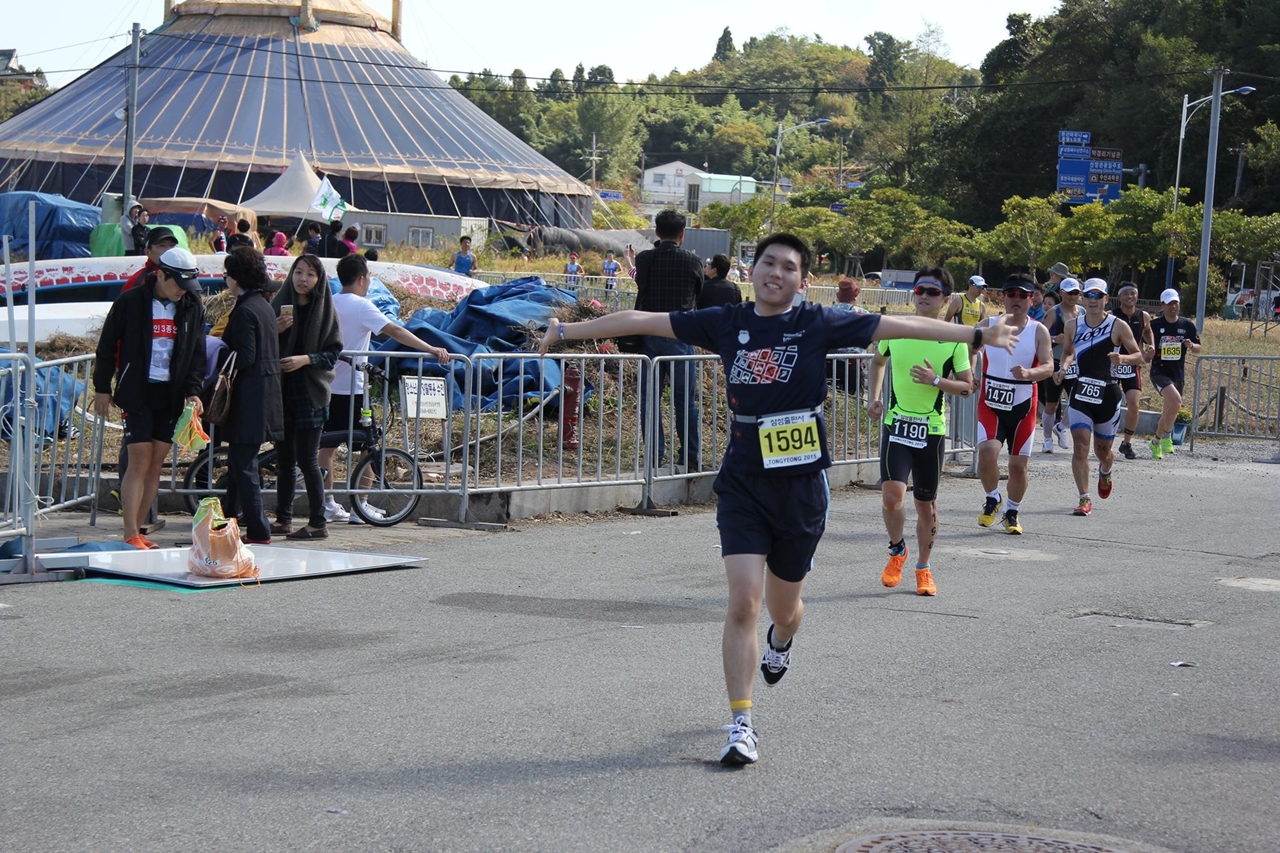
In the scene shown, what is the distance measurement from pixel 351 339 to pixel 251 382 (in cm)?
145

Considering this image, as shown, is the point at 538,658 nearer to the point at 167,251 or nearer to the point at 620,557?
the point at 620,557

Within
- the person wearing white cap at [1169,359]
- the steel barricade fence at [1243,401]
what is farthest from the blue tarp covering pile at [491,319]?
the steel barricade fence at [1243,401]

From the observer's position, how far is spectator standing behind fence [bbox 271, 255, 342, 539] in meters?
10.2

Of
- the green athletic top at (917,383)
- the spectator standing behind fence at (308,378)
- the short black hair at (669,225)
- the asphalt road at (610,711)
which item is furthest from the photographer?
the short black hair at (669,225)

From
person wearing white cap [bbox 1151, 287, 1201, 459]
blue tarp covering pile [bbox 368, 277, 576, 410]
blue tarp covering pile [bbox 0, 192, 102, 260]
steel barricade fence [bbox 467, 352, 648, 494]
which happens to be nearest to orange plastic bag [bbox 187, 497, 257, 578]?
steel barricade fence [bbox 467, 352, 648, 494]

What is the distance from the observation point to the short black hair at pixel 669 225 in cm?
1270

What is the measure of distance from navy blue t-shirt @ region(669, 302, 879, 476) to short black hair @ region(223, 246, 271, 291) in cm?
482

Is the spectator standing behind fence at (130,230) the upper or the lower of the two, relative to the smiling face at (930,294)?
upper

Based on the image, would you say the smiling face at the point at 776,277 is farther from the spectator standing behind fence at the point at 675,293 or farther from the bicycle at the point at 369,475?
the spectator standing behind fence at the point at 675,293

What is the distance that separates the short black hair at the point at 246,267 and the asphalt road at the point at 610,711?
218cm

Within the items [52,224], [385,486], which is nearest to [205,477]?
[385,486]

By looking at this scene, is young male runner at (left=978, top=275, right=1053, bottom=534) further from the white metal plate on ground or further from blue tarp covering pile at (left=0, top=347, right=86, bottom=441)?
blue tarp covering pile at (left=0, top=347, right=86, bottom=441)

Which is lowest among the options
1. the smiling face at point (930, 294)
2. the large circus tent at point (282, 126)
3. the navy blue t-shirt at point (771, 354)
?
the navy blue t-shirt at point (771, 354)

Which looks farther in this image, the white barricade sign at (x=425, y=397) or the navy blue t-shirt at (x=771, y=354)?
the white barricade sign at (x=425, y=397)
